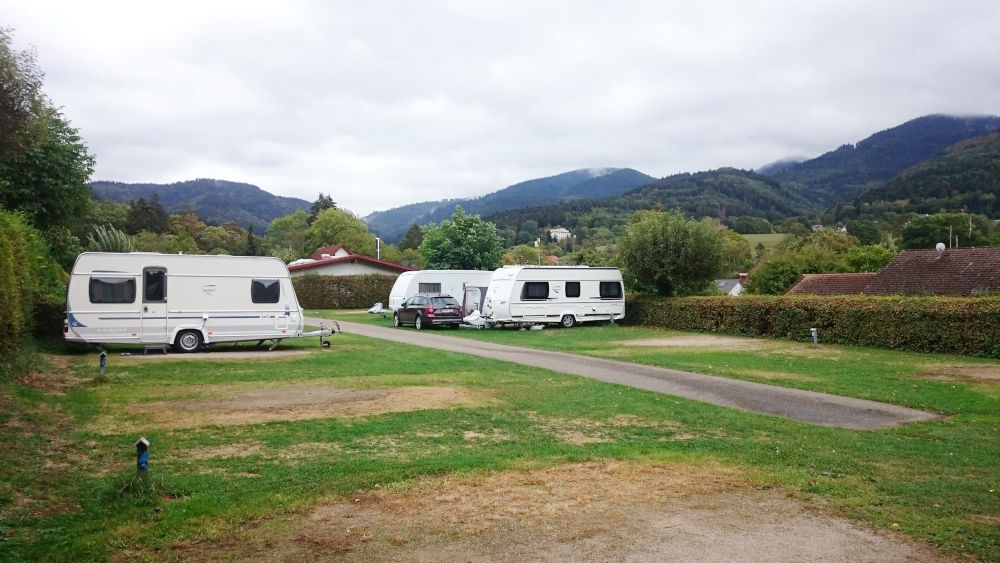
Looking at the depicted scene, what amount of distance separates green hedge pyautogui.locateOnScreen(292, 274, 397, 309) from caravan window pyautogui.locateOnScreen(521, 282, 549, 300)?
19.9 meters

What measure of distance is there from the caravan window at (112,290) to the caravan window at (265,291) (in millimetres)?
2829

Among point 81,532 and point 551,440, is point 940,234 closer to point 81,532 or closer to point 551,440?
point 551,440

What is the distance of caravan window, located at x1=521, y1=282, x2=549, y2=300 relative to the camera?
88.5 ft

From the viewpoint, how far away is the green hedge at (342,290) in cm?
4344

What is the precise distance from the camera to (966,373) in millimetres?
13828

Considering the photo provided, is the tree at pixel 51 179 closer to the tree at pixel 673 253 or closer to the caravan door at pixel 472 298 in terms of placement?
the caravan door at pixel 472 298

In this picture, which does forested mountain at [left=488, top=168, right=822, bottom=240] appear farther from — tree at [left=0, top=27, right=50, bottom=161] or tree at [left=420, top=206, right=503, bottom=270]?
tree at [left=0, top=27, right=50, bottom=161]

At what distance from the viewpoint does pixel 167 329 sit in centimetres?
1669

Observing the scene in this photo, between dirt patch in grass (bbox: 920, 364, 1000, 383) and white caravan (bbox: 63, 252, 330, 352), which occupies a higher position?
white caravan (bbox: 63, 252, 330, 352)

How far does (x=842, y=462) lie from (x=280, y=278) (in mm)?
14877

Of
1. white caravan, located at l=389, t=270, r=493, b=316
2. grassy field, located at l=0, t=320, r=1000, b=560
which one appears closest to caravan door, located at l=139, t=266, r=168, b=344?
grassy field, located at l=0, t=320, r=1000, b=560

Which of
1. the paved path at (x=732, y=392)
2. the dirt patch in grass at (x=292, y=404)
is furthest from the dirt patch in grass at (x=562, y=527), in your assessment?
the paved path at (x=732, y=392)

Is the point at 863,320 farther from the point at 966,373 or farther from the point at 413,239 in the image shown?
the point at 413,239

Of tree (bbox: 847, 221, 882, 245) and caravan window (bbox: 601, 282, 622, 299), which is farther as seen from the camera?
tree (bbox: 847, 221, 882, 245)
